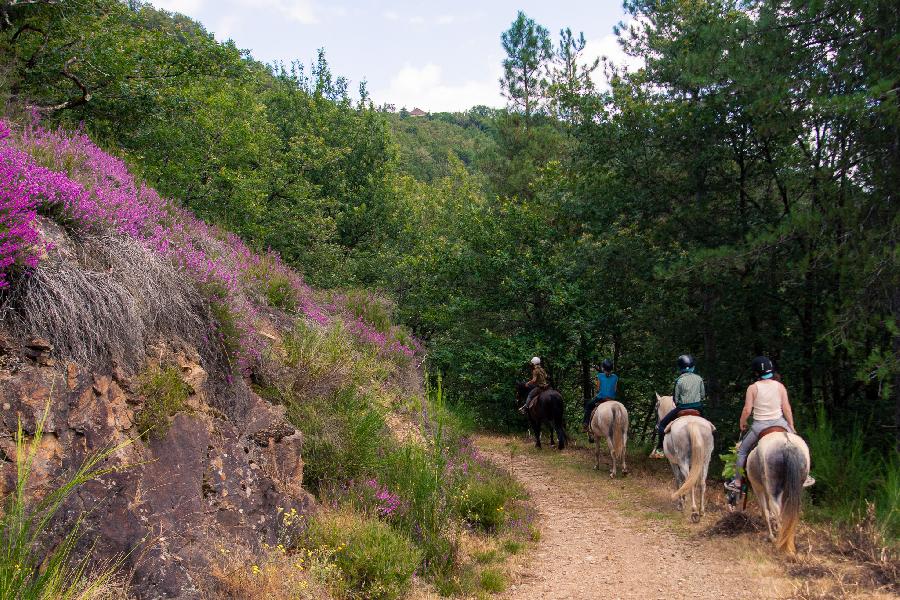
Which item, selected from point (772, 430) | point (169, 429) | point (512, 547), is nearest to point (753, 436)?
point (772, 430)

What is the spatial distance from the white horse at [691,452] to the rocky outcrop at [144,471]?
5466mm

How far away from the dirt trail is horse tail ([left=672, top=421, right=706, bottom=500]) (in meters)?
0.54

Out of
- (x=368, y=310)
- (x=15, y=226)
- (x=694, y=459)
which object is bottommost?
(x=694, y=459)

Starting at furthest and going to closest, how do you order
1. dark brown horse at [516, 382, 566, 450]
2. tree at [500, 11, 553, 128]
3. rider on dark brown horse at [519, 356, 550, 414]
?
tree at [500, 11, 553, 128]
rider on dark brown horse at [519, 356, 550, 414]
dark brown horse at [516, 382, 566, 450]

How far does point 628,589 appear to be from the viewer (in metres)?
5.92

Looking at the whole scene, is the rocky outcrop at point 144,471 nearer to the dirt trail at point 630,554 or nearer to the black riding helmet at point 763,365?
the dirt trail at point 630,554

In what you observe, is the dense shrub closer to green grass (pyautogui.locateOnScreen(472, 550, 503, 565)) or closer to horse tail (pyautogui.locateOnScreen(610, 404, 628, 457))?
horse tail (pyautogui.locateOnScreen(610, 404, 628, 457))

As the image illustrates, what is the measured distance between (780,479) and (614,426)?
4.72 meters

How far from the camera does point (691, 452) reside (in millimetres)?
8195

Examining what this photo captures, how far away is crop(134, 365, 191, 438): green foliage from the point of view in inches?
176

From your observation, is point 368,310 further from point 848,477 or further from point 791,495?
point 848,477


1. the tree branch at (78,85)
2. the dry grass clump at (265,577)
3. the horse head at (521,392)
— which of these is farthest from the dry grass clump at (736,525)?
the tree branch at (78,85)

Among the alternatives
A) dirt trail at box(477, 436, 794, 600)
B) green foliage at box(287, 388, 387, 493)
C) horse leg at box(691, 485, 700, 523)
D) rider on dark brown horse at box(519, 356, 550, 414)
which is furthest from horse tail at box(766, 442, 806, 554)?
rider on dark brown horse at box(519, 356, 550, 414)

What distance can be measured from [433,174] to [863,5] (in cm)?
5223
